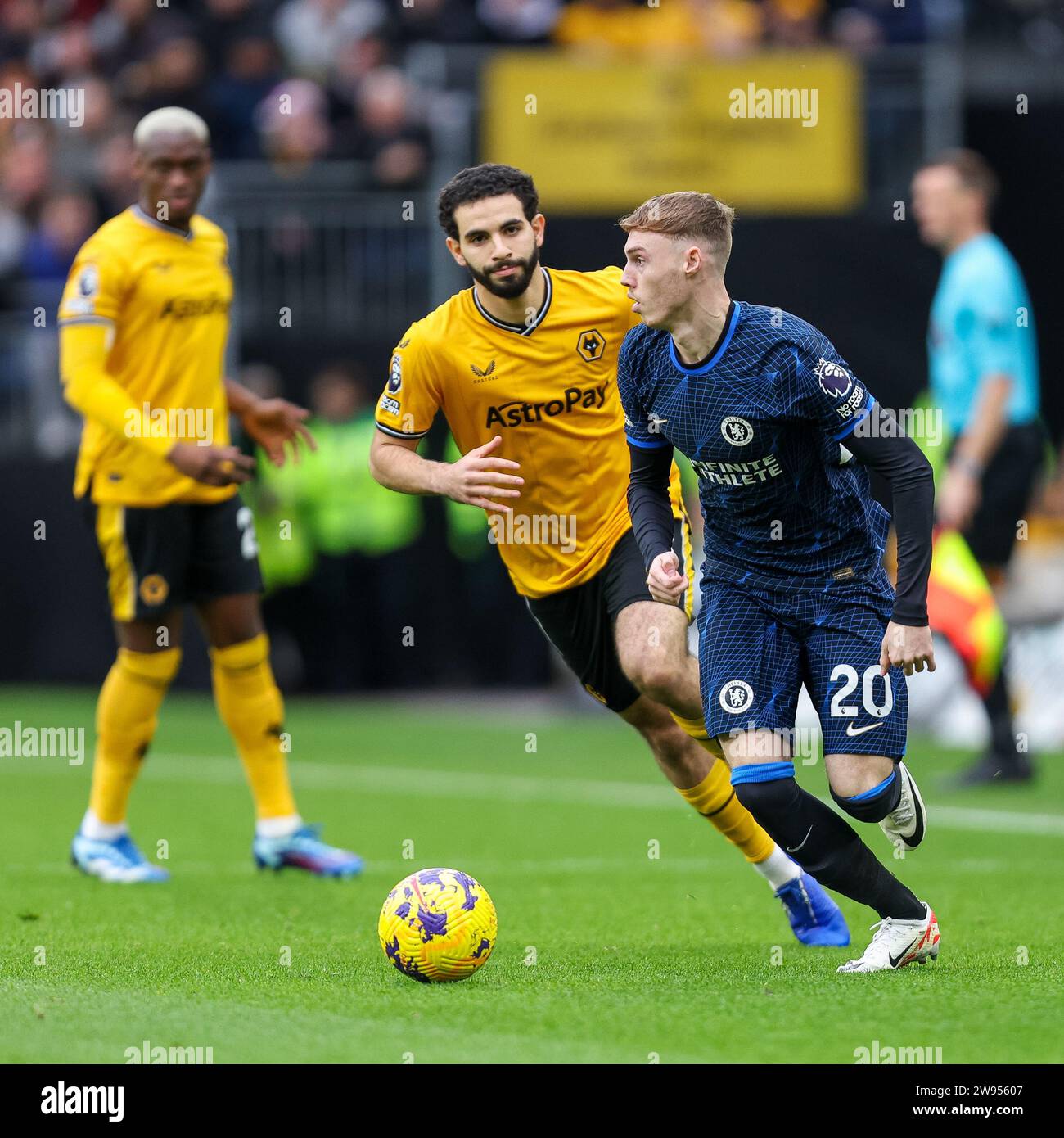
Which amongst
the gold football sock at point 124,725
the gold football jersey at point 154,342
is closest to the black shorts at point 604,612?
the gold football jersey at point 154,342

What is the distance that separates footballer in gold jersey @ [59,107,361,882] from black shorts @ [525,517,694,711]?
176 cm

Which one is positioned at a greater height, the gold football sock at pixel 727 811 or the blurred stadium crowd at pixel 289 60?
the blurred stadium crowd at pixel 289 60

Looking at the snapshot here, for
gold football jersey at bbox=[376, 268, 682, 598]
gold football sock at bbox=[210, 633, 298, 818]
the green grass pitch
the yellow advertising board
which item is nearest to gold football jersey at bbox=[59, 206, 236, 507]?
gold football sock at bbox=[210, 633, 298, 818]

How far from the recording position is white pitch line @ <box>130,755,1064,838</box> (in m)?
9.22

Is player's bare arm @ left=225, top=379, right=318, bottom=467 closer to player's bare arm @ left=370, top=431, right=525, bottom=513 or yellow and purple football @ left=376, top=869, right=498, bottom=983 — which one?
player's bare arm @ left=370, top=431, right=525, bottom=513

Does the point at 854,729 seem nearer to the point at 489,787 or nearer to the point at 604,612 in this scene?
the point at 604,612

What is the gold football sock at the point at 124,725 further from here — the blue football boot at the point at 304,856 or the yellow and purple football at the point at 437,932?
the yellow and purple football at the point at 437,932

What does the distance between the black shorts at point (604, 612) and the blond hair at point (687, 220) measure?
1.03m

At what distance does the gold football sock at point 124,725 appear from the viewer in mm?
8023

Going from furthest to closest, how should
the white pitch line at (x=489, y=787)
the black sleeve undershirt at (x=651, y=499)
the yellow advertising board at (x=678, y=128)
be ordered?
the yellow advertising board at (x=678, y=128) < the white pitch line at (x=489, y=787) < the black sleeve undershirt at (x=651, y=499)
